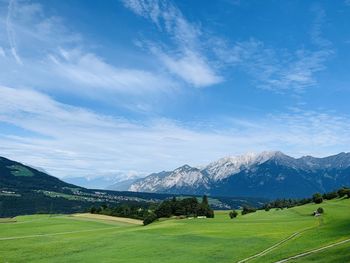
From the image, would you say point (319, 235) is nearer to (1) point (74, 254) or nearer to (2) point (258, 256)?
(2) point (258, 256)

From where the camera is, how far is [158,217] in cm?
18900

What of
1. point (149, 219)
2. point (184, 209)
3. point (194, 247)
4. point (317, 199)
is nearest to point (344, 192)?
point (317, 199)

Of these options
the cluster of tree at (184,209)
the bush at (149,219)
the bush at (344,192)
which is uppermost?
the bush at (344,192)

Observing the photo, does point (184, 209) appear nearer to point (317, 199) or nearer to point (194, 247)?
point (317, 199)

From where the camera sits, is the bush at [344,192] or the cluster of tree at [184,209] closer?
the bush at [344,192]

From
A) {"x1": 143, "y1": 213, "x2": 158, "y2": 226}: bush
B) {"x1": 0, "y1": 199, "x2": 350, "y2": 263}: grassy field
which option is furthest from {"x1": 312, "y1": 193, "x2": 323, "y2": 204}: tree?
{"x1": 0, "y1": 199, "x2": 350, "y2": 263}: grassy field

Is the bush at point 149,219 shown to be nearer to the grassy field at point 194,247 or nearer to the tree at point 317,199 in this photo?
the grassy field at point 194,247

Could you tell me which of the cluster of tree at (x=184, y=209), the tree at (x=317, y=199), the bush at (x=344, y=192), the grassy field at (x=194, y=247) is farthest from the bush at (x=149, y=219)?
the bush at (x=344, y=192)

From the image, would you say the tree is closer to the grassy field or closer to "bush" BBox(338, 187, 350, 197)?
"bush" BBox(338, 187, 350, 197)

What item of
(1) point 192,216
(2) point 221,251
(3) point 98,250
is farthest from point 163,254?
(1) point 192,216

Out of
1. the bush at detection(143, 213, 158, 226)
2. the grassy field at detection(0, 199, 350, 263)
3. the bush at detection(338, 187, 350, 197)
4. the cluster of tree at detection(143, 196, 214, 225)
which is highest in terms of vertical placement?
the bush at detection(338, 187, 350, 197)

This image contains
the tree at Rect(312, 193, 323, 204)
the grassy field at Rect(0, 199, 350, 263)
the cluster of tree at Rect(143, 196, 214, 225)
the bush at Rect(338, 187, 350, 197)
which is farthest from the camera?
the cluster of tree at Rect(143, 196, 214, 225)

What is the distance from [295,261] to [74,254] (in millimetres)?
42891

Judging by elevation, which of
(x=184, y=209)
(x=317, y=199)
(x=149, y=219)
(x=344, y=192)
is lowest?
(x=149, y=219)
